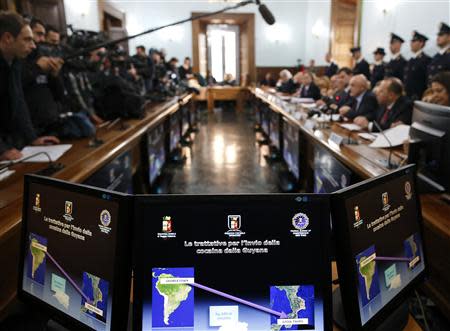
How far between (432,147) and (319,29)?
34.6 feet

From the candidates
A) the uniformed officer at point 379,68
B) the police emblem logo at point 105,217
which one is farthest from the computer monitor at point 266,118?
the police emblem logo at point 105,217

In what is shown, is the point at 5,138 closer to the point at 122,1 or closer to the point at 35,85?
the point at 35,85

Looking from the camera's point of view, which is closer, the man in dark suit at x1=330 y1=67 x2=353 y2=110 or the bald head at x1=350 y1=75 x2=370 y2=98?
the bald head at x1=350 y1=75 x2=370 y2=98

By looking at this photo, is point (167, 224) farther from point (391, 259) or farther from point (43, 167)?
point (43, 167)

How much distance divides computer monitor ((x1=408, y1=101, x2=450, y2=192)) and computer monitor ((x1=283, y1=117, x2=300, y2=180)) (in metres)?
2.12

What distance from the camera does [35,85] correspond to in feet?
8.82

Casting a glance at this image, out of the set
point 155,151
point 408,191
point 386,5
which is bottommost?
point 155,151

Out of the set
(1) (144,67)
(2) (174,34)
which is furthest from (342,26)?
(1) (144,67)

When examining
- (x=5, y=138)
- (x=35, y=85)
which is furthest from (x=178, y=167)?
(x=5, y=138)

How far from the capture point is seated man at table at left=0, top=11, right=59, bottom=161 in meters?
1.99

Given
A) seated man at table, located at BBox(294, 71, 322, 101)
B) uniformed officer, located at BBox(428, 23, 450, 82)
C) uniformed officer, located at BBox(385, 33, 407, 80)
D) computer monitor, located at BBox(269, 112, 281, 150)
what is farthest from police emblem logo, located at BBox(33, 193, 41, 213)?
seated man at table, located at BBox(294, 71, 322, 101)

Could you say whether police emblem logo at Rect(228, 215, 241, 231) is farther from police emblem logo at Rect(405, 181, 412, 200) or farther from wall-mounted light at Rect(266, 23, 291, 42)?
wall-mounted light at Rect(266, 23, 291, 42)

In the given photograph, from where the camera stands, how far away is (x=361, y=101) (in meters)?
4.38

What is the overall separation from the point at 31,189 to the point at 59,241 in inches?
6.0
